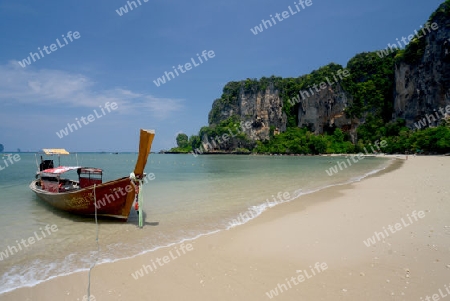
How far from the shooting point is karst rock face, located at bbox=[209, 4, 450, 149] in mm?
57812

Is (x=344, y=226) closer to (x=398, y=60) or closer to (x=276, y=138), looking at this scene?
(x=398, y=60)

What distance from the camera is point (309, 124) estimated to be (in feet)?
316

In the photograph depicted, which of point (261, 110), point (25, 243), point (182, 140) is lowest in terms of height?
point (25, 243)

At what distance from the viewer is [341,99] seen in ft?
286

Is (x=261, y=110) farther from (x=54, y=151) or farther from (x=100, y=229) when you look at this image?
(x=100, y=229)

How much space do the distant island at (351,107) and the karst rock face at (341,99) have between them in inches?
7.7

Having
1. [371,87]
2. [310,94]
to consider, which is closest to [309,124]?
[310,94]

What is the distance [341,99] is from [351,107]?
4446 millimetres

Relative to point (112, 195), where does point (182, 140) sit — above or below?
above

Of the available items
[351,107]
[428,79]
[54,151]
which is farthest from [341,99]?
[54,151]

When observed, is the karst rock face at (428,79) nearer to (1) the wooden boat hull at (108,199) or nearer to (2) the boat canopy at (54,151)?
(1) the wooden boat hull at (108,199)

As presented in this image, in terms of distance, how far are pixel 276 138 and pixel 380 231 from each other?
321 feet

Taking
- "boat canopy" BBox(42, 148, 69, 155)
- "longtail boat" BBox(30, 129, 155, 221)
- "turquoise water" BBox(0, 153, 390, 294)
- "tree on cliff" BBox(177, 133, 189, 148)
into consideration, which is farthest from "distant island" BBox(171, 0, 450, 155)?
"boat canopy" BBox(42, 148, 69, 155)

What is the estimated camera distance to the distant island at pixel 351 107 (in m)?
57.9
